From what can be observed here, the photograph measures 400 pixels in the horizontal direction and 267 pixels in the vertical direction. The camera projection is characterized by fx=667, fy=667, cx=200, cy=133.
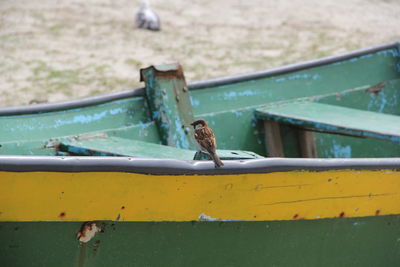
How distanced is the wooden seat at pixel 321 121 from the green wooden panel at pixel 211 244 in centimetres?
70

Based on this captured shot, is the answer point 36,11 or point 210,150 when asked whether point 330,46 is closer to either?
point 36,11

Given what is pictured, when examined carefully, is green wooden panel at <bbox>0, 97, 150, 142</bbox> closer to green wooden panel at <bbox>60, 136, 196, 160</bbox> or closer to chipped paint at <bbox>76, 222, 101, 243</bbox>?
green wooden panel at <bbox>60, 136, 196, 160</bbox>

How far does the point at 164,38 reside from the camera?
34.5 ft

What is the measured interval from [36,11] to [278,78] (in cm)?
798

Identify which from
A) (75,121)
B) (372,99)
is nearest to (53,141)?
(75,121)

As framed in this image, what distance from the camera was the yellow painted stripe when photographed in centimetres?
239

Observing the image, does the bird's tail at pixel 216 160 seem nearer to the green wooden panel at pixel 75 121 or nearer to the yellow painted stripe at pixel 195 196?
the yellow painted stripe at pixel 195 196

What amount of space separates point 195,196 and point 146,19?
864cm

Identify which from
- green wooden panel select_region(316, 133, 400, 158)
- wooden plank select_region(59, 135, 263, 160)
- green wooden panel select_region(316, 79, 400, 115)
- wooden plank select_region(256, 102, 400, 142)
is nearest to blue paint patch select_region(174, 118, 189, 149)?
wooden plank select_region(59, 135, 263, 160)

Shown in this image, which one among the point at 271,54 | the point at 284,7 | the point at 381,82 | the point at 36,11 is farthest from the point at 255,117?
the point at 284,7

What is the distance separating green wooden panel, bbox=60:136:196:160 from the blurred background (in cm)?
430

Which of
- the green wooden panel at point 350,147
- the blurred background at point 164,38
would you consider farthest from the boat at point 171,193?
the blurred background at point 164,38

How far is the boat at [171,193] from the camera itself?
2434 millimetres

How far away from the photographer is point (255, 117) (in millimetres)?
4258
